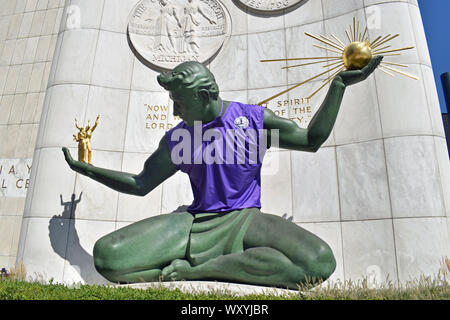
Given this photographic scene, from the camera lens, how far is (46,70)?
9.45 m

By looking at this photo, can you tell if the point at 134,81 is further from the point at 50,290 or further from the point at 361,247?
the point at 361,247

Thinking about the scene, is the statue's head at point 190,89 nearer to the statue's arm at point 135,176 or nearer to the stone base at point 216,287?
the statue's arm at point 135,176

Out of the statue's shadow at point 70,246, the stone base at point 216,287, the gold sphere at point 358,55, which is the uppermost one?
the gold sphere at point 358,55

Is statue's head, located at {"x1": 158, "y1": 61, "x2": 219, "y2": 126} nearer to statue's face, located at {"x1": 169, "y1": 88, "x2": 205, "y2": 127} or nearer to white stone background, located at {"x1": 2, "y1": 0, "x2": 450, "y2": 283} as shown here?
statue's face, located at {"x1": 169, "y1": 88, "x2": 205, "y2": 127}

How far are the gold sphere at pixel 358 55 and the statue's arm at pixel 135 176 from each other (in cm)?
256

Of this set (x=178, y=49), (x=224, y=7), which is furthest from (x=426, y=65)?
(x=178, y=49)

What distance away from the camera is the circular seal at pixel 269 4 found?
7.17 meters

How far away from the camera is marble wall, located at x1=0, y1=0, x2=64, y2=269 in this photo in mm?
8211

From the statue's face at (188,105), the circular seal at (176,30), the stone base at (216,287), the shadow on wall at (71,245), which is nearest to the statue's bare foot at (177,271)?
the stone base at (216,287)

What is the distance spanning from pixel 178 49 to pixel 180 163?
368 centimetres

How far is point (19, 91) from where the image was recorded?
9461mm

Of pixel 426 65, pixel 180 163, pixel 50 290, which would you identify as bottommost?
pixel 50 290

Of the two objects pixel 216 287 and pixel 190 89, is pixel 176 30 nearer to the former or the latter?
pixel 190 89

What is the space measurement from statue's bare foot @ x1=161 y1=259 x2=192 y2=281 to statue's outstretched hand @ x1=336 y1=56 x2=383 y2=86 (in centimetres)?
278
